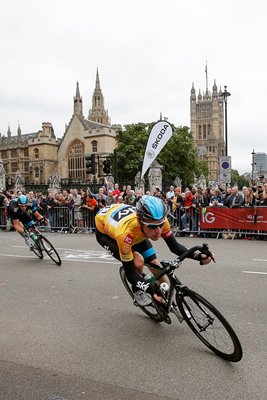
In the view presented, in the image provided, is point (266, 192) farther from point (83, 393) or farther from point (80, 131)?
A: point (80, 131)

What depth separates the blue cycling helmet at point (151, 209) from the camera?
4.30 meters

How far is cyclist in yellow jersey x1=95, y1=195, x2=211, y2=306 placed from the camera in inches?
172

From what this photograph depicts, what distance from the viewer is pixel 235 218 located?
14.7m

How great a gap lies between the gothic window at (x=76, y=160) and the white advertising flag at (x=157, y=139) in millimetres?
75549

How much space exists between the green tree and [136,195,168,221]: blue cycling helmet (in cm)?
5589

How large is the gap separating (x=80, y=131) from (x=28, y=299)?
87.3m

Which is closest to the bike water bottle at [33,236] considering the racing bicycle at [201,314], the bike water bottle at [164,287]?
the racing bicycle at [201,314]

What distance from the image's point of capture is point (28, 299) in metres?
6.80

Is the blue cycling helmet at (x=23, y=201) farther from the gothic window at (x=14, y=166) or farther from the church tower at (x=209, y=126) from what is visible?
the church tower at (x=209, y=126)

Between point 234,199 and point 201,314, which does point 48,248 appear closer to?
point 201,314

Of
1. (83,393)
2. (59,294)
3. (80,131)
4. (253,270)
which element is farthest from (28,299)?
(80,131)

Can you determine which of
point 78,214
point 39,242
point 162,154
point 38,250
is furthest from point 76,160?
point 39,242

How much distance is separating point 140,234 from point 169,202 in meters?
12.4

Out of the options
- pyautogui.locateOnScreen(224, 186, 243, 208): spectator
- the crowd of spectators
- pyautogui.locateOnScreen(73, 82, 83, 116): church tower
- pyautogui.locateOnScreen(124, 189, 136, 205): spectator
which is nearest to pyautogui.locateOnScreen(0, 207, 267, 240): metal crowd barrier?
the crowd of spectators
